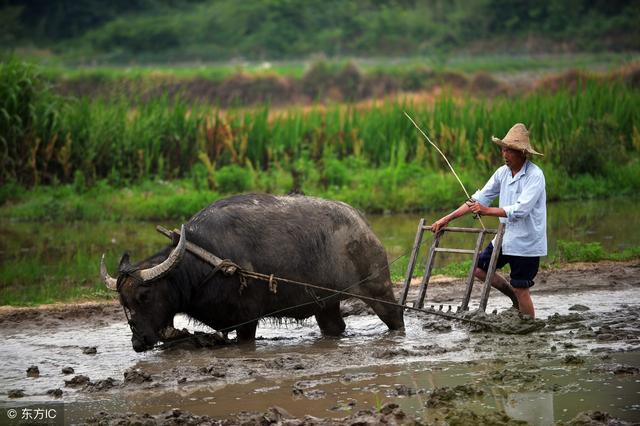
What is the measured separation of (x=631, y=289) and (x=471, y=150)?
7.13 metres

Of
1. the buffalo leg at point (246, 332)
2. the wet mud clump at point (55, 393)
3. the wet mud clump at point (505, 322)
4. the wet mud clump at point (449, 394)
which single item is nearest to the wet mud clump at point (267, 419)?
the wet mud clump at point (449, 394)

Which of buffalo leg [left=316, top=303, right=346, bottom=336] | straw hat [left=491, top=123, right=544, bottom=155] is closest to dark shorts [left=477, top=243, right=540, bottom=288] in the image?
straw hat [left=491, top=123, right=544, bottom=155]

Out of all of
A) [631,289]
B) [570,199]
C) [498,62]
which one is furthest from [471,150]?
[498,62]

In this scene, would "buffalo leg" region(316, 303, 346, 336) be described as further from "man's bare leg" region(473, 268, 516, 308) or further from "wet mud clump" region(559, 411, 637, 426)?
"wet mud clump" region(559, 411, 637, 426)

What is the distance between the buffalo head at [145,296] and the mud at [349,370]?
0.69 ft

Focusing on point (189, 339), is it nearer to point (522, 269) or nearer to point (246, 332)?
point (246, 332)

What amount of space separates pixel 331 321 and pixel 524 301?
1.58 metres

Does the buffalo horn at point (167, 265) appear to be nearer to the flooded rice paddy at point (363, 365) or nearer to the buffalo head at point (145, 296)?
the buffalo head at point (145, 296)

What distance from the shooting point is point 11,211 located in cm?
1520

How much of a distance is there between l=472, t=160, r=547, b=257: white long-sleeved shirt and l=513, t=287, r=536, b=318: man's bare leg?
34 cm

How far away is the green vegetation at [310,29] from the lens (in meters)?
40.1

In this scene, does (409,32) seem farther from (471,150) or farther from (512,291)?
(512,291)

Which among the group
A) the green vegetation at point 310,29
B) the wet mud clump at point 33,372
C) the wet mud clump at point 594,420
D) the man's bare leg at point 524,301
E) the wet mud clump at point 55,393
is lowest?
the wet mud clump at point 33,372

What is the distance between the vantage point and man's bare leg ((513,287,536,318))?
773cm
